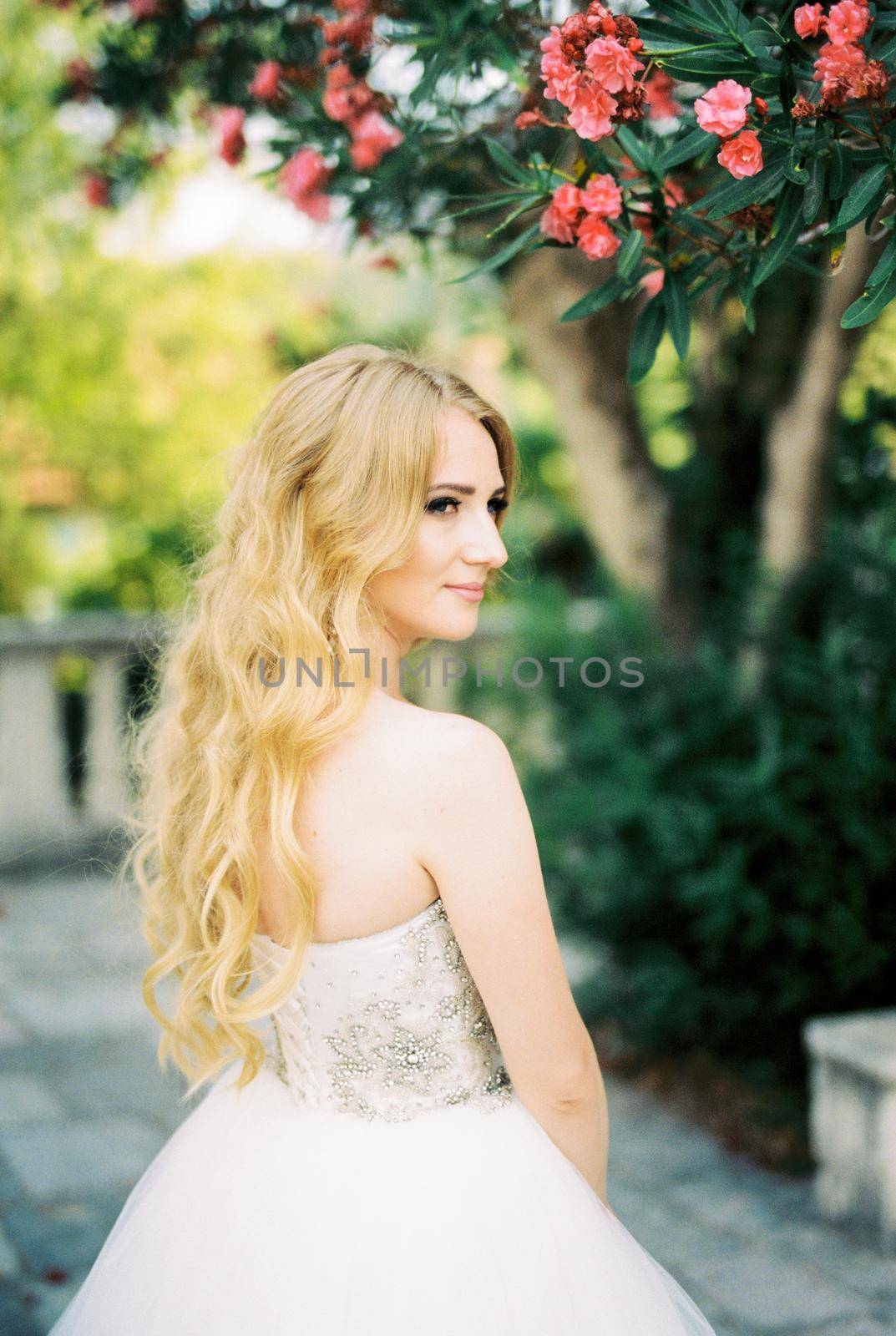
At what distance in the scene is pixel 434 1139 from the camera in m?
1.75

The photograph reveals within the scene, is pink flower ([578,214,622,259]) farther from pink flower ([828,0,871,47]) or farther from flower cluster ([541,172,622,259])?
pink flower ([828,0,871,47])

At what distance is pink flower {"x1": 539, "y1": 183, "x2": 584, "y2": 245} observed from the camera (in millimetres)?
1755

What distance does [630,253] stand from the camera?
177 cm

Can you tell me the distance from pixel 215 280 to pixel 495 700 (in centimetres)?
867

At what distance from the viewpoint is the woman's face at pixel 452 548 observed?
5.93ft

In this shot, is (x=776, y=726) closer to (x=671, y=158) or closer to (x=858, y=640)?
(x=858, y=640)

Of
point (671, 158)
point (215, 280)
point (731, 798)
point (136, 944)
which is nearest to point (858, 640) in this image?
point (731, 798)

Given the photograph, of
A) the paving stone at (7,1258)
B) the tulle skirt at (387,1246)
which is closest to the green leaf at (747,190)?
the tulle skirt at (387,1246)

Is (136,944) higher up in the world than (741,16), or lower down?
lower down

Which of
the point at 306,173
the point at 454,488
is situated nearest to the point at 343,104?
the point at 306,173

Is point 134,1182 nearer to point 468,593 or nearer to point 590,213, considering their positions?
point 468,593

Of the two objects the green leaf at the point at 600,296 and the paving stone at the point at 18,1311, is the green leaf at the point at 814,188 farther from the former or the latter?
the paving stone at the point at 18,1311

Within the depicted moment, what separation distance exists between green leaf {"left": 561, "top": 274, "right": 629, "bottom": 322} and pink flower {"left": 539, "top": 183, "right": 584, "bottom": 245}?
8 centimetres

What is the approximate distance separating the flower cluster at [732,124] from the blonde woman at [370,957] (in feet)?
1.75
